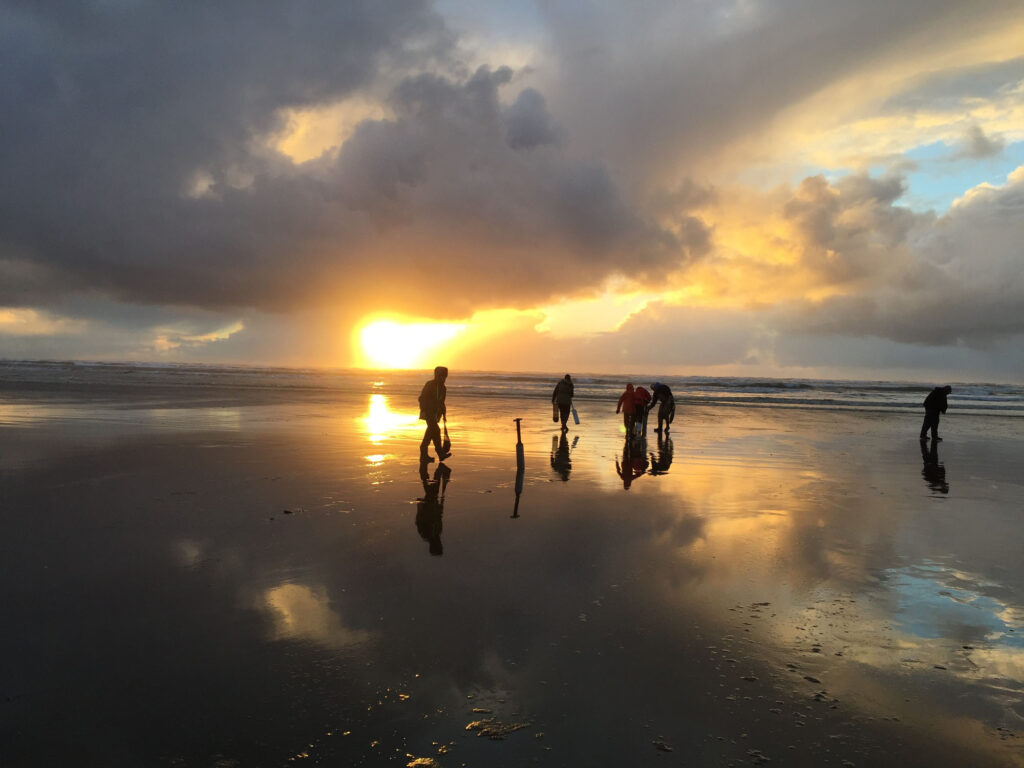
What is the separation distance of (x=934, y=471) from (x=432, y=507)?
1298 cm

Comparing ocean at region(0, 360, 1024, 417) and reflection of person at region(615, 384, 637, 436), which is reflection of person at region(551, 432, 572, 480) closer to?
reflection of person at region(615, 384, 637, 436)

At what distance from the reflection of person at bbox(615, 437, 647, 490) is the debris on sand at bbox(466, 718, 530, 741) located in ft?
27.8

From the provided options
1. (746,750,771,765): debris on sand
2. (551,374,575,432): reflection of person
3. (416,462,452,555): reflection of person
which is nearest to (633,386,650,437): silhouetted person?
(551,374,575,432): reflection of person

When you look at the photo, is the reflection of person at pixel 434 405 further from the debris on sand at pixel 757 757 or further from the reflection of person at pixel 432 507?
the debris on sand at pixel 757 757

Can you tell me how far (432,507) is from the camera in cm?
1038

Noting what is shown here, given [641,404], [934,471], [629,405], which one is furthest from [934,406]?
[629,405]

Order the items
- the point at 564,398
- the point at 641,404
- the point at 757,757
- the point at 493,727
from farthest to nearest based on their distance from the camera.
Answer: the point at 564,398, the point at 641,404, the point at 493,727, the point at 757,757

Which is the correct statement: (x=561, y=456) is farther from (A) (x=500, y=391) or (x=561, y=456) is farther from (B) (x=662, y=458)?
(A) (x=500, y=391)

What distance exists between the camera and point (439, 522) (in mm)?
9383

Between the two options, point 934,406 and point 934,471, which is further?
point 934,406

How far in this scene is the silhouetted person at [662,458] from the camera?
14.6 meters

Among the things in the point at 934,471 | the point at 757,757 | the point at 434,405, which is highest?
the point at 434,405

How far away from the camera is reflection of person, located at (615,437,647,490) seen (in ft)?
44.9

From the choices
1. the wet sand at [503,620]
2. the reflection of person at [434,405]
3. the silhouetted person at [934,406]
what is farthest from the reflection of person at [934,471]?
the reflection of person at [434,405]
